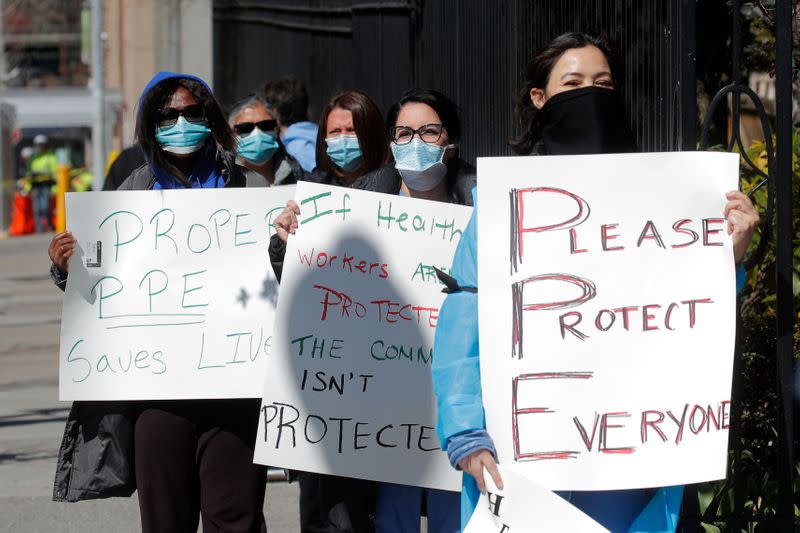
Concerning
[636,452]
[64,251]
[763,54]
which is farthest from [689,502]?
[763,54]

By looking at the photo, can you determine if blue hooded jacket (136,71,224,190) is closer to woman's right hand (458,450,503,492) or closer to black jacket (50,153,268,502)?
black jacket (50,153,268,502)

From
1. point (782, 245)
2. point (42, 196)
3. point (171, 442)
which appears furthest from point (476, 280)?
point (42, 196)

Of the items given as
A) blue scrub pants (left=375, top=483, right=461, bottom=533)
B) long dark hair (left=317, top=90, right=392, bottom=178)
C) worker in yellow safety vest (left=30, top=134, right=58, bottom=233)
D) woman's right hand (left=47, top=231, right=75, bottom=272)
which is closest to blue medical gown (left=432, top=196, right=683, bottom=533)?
blue scrub pants (left=375, top=483, right=461, bottom=533)

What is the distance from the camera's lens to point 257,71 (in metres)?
19.4

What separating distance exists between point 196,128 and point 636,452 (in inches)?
76.5

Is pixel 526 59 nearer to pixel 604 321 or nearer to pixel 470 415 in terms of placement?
pixel 604 321

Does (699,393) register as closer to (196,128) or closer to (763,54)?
(196,128)

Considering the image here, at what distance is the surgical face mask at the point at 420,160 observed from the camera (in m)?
4.09

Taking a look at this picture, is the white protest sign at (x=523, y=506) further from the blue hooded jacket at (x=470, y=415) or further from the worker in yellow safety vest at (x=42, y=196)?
the worker in yellow safety vest at (x=42, y=196)

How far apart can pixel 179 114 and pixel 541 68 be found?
1432 millimetres

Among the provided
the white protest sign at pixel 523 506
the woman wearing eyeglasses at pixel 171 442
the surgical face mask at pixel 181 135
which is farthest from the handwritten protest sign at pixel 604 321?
the surgical face mask at pixel 181 135

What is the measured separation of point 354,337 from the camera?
407 centimetres

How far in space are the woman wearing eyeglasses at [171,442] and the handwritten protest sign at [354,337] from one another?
23cm

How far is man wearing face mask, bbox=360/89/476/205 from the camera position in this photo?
13.5ft
